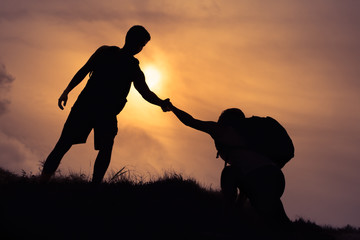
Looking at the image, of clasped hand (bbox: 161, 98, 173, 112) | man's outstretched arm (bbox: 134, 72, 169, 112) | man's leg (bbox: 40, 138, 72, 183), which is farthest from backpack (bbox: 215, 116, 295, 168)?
man's leg (bbox: 40, 138, 72, 183)

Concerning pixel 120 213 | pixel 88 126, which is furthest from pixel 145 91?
pixel 120 213

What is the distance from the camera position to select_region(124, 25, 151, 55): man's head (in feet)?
23.1

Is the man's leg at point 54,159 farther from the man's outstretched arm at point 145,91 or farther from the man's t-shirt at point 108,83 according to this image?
the man's outstretched arm at point 145,91

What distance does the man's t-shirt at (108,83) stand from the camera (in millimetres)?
7094

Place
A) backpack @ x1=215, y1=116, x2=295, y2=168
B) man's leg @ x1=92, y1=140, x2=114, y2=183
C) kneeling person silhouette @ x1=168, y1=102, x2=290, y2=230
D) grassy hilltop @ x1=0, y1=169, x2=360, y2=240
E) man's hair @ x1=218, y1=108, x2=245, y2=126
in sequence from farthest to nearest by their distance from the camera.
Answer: man's leg @ x1=92, y1=140, x2=114, y2=183 → man's hair @ x1=218, y1=108, x2=245, y2=126 → backpack @ x1=215, y1=116, x2=295, y2=168 → kneeling person silhouette @ x1=168, y1=102, x2=290, y2=230 → grassy hilltop @ x1=0, y1=169, x2=360, y2=240

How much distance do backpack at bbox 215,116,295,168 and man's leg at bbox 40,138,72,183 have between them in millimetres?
2422

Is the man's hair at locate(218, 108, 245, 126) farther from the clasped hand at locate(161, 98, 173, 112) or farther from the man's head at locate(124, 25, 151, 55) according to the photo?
the man's head at locate(124, 25, 151, 55)

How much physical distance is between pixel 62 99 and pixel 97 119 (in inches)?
23.4

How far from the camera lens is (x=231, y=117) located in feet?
20.5

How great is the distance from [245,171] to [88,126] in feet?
8.36

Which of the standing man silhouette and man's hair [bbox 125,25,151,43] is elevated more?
man's hair [bbox 125,25,151,43]

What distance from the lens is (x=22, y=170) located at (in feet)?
25.3

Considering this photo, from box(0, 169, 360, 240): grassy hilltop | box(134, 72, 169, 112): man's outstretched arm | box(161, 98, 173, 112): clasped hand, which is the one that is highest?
box(134, 72, 169, 112): man's outstretched arm

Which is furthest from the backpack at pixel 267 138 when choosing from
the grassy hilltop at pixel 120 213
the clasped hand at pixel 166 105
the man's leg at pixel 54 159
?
the man's leg at pixel 54 159
